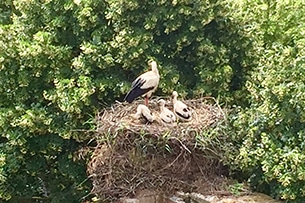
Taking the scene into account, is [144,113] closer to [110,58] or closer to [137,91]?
[137,91]

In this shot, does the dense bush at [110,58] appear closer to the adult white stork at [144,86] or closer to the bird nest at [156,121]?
the bird nest at [156,121]

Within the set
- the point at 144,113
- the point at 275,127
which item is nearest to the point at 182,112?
the point at 144,113

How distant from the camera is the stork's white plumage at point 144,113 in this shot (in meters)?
4.46

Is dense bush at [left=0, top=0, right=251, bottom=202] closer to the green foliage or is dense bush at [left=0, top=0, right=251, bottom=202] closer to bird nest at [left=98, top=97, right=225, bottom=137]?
bird nest at [left=98, top=97, right=225, bottom=137]

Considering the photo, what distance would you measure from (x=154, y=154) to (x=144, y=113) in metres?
0.32

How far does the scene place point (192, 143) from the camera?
4.40 m

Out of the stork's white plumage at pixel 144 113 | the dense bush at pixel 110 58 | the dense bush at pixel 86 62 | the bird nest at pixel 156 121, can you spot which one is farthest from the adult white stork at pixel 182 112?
the dense bush at pixel 86 62

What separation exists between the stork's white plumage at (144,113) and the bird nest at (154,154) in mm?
38

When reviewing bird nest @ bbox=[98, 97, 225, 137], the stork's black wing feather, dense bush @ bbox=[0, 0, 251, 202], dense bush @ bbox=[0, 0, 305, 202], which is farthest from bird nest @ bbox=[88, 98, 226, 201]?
dense bush @ bbox=[0, 0, 251, 202]

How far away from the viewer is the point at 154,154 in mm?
4484

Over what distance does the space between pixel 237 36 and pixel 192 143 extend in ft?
4.65

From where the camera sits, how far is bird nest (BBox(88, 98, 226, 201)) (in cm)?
440

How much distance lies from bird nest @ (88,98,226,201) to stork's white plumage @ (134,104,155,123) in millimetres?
38

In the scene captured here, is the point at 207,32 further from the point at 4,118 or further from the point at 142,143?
the point at 4,118
